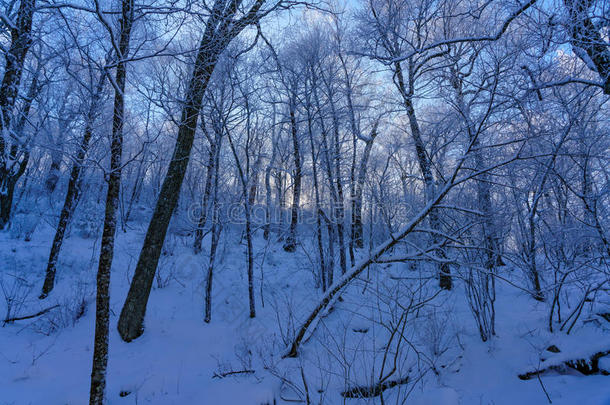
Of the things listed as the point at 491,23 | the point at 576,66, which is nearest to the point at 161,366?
the point at 491,23

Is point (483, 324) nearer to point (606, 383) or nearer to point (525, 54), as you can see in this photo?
point (606, 383)

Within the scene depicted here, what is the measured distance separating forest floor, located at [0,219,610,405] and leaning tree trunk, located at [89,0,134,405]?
55.7 inches

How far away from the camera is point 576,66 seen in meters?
4.79

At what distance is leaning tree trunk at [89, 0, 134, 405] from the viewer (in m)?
3.43

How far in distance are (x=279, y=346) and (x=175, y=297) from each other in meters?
3.55

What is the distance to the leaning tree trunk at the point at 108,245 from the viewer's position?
3434 millimetres

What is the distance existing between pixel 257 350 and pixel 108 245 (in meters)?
3.51

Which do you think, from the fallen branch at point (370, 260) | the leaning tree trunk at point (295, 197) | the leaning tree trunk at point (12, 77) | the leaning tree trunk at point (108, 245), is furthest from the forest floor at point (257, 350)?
the leaning tree trunk at point (295, 197)

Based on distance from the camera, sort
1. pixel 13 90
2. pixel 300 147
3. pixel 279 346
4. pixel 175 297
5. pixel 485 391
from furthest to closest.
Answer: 1. pixel 300 147
2. pixel 175 297
3. pixel 13 90
4. pixel 279 346
5. pixel 485 391

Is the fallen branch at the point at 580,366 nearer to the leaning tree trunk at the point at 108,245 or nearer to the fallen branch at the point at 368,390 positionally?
the fallen branch at the point at 368,390

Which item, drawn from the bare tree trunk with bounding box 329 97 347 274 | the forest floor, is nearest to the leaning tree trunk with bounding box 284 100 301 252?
the bare tree trunk with bounding box 329 97 347 274

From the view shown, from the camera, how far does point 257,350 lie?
18.3ft

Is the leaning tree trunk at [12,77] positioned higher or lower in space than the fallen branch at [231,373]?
higher

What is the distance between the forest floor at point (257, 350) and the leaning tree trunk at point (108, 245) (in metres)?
1.41
